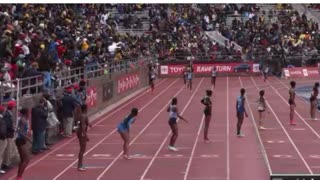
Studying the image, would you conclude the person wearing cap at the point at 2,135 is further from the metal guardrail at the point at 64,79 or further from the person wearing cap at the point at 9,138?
the metal guardrail at the point at 64,79

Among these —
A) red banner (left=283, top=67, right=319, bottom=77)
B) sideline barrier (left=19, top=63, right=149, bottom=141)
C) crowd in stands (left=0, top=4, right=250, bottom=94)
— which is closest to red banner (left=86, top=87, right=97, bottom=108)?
sideline barrier (left=19, top=63, right=149, bottom=141)

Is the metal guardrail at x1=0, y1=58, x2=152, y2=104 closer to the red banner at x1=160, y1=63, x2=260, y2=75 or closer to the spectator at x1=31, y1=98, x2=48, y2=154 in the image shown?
the spectator at x1=31, y1=98, x2=48, y2=154

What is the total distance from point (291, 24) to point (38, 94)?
43244mm

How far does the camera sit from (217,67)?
55.1 meters

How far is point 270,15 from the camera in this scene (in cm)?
6378

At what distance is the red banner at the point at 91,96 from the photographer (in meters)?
28.8

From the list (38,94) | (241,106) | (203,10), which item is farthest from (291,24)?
(38,94)

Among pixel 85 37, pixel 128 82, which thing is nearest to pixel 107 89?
pixel 85 37

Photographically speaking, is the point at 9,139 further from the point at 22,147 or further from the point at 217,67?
the point at 217,67

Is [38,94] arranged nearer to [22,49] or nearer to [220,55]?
[22,49]

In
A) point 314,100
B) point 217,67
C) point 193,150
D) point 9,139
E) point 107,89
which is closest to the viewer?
point 9,139


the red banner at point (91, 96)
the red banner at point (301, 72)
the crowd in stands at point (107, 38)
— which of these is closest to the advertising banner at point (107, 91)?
the crowd in stands at point (107, 38)

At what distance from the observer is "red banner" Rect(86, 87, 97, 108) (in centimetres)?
2880

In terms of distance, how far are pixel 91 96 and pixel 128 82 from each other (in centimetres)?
1102
